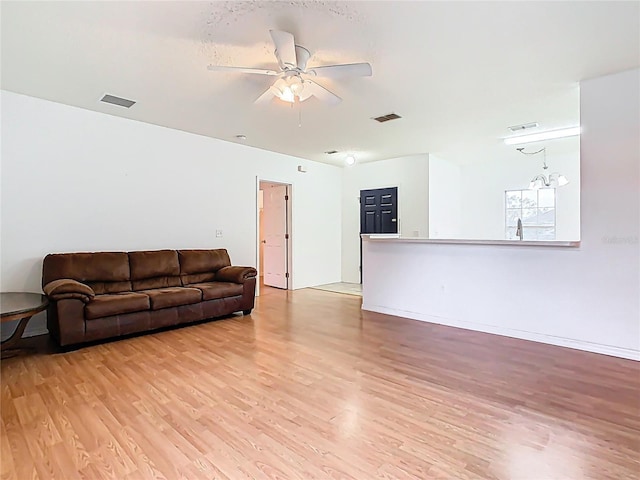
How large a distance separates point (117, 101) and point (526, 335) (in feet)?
16.7

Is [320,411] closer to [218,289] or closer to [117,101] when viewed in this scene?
[218,289]

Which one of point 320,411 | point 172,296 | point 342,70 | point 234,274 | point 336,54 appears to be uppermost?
point 336,54

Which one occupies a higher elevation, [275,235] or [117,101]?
[117,101]

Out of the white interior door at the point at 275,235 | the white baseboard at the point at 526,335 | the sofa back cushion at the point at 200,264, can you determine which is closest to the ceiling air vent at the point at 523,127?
the white baseboard at the point at 526,335

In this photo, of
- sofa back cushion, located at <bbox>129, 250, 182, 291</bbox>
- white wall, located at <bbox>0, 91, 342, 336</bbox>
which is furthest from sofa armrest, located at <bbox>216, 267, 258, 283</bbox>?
white wall, located at <bbox>0, 91, 342, 336</bbox>

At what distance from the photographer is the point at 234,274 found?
187 inches

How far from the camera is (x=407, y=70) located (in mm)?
3102

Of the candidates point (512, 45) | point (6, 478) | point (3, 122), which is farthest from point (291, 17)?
point (3, 122)

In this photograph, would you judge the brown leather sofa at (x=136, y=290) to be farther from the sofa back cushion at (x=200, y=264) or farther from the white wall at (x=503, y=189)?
the white wall at (x=503, y=189)

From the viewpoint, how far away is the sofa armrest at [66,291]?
10.6 ft

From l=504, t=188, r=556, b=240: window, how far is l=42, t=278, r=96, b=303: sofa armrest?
719 cm

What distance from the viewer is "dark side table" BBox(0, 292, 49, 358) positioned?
2.86m

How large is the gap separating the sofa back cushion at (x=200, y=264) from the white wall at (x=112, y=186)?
12.7 inches

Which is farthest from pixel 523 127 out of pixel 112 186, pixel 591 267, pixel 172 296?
pixel 112 186
